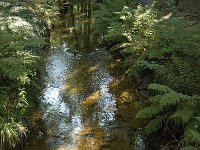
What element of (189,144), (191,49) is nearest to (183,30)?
(191,49)

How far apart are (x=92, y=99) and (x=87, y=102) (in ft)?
0.76

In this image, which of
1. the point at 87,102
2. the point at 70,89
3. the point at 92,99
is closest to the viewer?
the point at 87,102

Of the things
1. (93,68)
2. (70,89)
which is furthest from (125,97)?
(93,68)

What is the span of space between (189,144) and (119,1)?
10040mm

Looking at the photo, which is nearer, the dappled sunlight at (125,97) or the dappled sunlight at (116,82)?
the dappled sunlight at (125,97)

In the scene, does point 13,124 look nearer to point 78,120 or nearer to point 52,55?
point 78,120

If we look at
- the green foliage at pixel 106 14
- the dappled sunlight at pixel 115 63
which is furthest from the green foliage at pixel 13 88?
the green foliage at pixel 106 14

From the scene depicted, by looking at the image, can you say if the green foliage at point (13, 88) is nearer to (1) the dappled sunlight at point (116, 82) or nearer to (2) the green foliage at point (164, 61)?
(2) the green foliage at point (164, 61)

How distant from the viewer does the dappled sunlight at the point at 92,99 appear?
32.7ft

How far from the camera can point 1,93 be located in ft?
25.5

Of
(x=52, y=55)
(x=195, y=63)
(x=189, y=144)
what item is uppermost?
(x=195, y=63)

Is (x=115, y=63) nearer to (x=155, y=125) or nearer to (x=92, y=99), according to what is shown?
(x=92, y=99)

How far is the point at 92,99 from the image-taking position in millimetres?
10133

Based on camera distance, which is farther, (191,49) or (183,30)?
(183,30)
